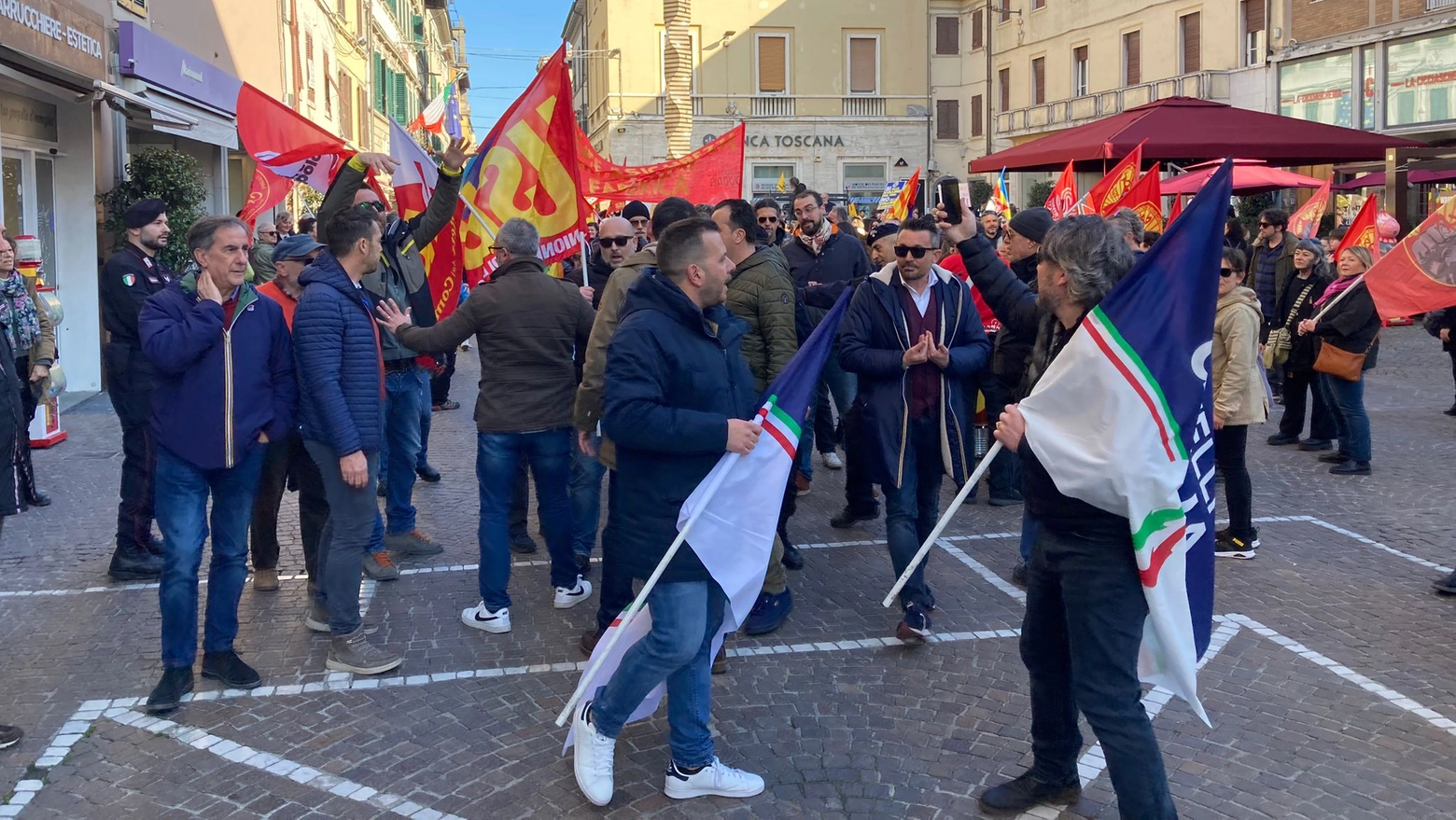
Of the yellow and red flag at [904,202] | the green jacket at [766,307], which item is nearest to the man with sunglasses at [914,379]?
the green jacket at [766,307]

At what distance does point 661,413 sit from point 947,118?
4603 cm

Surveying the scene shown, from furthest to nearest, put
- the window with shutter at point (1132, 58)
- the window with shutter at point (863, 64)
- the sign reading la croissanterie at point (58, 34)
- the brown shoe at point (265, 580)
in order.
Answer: the window with shutter at point (863, 64) < the window with shutter at point (1132, 58) < the sign reading la croissanterie at point (58, 34) < the brown shoe at point (265, 580)

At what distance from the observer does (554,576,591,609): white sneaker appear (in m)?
6.02

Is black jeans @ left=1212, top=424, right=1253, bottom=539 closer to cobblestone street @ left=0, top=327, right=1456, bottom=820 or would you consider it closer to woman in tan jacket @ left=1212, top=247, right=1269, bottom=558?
woman in tan jacket @ left=1212, top=247, right=1269, bottom=558

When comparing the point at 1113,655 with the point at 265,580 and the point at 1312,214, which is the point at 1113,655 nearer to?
the point at 265,580

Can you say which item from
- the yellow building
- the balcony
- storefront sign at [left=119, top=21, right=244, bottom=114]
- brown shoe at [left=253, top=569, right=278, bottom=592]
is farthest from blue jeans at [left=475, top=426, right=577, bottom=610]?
the yellow building

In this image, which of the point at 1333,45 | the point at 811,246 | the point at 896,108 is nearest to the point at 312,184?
the point at 811,246

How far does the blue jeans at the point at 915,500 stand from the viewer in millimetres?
5504

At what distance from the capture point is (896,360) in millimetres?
5547

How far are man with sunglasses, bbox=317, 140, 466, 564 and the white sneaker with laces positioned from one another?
350cm

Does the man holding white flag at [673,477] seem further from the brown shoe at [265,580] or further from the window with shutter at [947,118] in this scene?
the window with shutter at [947,118]

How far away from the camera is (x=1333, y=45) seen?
28047 mm

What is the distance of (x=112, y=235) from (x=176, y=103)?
7.59 ft

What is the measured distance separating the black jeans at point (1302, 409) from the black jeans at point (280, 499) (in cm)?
785
